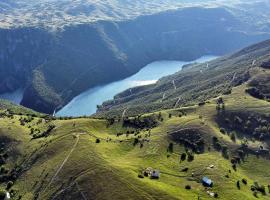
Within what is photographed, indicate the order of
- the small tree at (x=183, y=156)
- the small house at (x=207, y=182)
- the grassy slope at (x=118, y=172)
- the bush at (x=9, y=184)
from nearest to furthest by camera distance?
the grassy slope at (x=118, y=172) → the small house at (x=207, y=182) → the bush at (x=9, y=184) → the small tree at (x=183, y=156)

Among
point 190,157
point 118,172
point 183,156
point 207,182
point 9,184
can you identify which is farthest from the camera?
point 183,156

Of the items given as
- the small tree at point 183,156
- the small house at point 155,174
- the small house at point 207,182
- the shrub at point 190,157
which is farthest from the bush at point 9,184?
the small house at point 207,182

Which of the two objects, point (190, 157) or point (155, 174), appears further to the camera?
point (190, 157)

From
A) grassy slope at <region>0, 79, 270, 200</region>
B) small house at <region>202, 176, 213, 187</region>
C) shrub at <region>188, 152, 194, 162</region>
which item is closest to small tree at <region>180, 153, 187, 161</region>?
shrub at <region>188, 152, 194, 162</region>

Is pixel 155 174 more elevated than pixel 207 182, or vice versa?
pixel 155 174

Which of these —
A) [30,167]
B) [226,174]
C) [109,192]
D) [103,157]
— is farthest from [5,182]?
[226,174]

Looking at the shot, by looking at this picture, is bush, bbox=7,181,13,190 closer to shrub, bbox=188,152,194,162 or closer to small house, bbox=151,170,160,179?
small house, bbox=151,170,160,179

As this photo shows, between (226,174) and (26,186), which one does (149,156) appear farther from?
(26,186)

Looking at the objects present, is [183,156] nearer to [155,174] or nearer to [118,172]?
[155,174]

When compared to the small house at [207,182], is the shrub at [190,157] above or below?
below

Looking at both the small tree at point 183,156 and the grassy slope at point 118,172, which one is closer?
the grassy slope at point 118,172

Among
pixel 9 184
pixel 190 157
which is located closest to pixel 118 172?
pixel 190 157

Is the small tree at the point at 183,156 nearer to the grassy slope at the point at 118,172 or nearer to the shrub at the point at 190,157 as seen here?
the shrub at the point at 190,157
